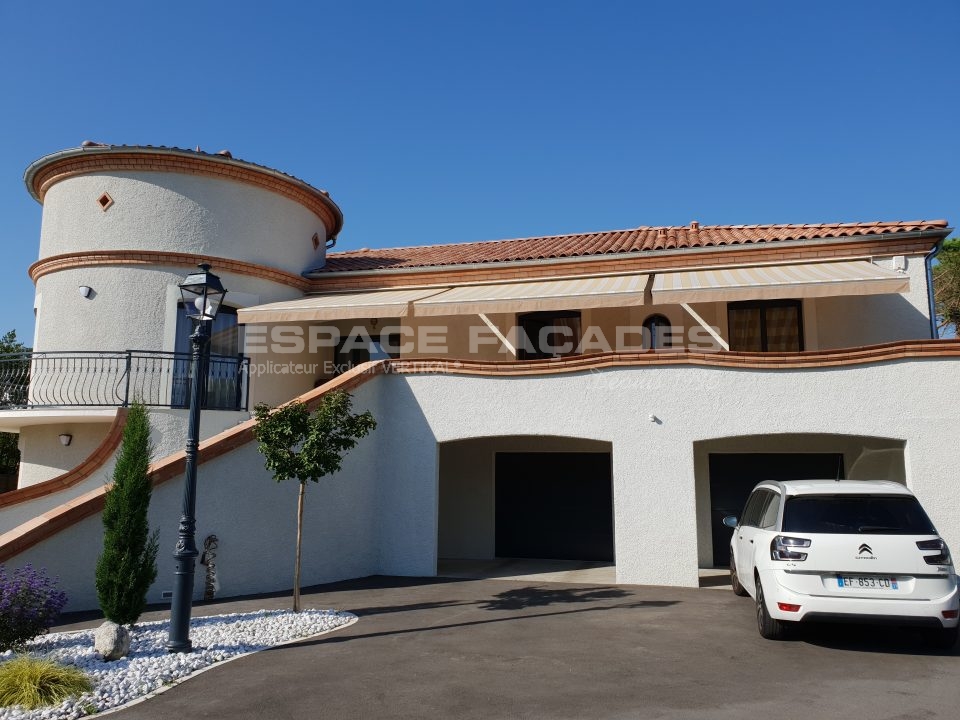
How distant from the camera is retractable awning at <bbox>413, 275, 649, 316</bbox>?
15.2m

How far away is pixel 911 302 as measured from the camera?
52.2ft

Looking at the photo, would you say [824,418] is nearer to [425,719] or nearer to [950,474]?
[950,474]

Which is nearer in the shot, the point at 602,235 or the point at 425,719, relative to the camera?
the point at 425,719

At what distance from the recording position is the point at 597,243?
20562mm

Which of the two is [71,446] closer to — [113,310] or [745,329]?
[113,310]

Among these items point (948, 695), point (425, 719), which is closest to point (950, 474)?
point (948, 695)

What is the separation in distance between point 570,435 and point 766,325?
260 inches

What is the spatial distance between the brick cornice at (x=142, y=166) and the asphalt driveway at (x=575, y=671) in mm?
10802

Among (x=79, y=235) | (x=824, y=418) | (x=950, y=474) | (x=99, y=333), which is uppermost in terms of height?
(x=79, y=235)

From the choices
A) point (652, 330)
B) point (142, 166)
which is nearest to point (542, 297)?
point (652, 330)

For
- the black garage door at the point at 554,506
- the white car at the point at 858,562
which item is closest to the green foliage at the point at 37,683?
the white car at the point at 858,562

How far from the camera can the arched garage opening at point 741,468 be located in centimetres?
1638

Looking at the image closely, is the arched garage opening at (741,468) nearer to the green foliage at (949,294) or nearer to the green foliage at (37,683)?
the green foliage at (37,683)

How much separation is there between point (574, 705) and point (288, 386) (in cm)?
1387
